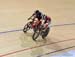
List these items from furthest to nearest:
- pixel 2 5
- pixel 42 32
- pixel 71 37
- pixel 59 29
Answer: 1. pixel 2 5
2. pixel 59 29
3. pixel 71 37
4. pixel 42 32

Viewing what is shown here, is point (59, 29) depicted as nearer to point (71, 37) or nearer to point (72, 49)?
point (71, 37)

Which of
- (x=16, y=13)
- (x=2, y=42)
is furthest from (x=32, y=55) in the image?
(x=16, y=13)

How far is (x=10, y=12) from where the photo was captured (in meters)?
2.59

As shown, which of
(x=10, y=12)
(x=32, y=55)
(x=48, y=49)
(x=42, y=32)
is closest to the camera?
(x=32, y=55)

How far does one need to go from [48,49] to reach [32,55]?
179 mm

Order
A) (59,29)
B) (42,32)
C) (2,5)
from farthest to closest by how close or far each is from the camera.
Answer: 1. (2,5)
2. (59,29)
3. (42,32)

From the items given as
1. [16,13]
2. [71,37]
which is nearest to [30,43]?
[71,37]

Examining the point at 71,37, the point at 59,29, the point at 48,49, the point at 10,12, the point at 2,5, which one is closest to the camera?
the point at 48,49

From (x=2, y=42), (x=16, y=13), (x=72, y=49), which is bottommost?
(x=72, y=49)

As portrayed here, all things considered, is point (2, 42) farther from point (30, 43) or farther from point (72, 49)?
point (72, 49)

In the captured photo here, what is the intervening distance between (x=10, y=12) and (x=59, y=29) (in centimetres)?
68

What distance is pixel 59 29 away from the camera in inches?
87.0

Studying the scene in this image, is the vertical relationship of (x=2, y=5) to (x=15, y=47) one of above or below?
above

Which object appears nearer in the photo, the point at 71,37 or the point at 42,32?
the point at 42,32
